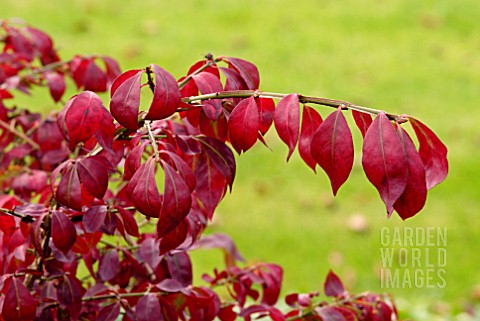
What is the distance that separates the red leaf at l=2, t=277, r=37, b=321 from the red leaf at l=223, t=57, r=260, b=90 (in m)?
0.52

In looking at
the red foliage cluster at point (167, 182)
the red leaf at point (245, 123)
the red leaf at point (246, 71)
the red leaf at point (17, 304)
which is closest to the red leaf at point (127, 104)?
the red foliage cluster at point (167, 182)

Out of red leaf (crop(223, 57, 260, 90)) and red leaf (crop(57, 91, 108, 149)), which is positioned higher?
red leaf (crop(223, 57, 260, 90))

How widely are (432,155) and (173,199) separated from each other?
0.40 metres

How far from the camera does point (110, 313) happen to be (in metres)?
1.43

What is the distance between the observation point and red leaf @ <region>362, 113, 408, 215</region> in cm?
106

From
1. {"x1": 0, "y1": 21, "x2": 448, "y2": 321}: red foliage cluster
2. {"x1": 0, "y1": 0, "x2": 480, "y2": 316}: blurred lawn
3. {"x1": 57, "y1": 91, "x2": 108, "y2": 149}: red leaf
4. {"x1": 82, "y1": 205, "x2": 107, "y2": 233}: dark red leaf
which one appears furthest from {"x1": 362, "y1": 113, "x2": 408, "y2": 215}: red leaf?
{"x1": 0, "y1": 0, "x2": 480, "y2": 316}: blurred lawn

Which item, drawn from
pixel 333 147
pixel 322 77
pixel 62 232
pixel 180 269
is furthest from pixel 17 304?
pixel 322 77

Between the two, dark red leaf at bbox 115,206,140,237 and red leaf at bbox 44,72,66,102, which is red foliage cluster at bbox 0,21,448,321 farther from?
red leaf at bbox 44,72,66,102

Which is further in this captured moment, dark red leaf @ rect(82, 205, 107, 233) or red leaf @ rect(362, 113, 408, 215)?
dark red leaf @ rect(82, 205, 107, 233)

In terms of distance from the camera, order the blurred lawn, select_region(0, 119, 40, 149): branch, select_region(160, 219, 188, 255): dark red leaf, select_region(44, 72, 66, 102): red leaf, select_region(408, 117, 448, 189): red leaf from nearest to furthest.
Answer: select_region(408, 117, 448, 189): red leaf < select_region(160, 219, 188, 255): dark red leaf < select_region(0, 119, 40, 149): branch < select_region(44, 72, 66, 102): red leaf < the blurred lawn

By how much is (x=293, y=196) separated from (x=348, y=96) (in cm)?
127

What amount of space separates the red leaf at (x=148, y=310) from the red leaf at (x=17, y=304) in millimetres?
196

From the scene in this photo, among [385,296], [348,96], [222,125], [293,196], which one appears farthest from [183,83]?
[348,96]

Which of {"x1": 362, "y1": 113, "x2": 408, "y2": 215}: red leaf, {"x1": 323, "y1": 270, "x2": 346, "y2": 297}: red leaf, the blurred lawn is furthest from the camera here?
the blurred lawn
